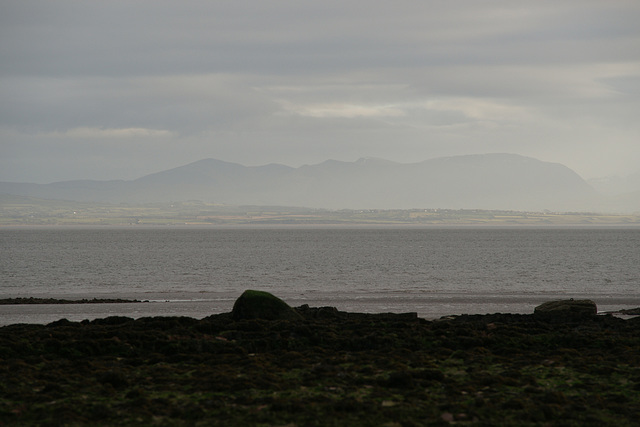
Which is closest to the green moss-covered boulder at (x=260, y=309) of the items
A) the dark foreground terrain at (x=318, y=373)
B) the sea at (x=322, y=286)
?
the dark foreground terrain at (x=318, y=373)

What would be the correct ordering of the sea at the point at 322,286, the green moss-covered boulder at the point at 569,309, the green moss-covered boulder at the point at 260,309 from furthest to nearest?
the sea at the point at 322,286 → the green moss-covered boulder at the point at 569,309 → the green moss-covered boulder at the point at 260,309

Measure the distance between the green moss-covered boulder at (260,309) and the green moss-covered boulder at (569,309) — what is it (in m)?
12.0

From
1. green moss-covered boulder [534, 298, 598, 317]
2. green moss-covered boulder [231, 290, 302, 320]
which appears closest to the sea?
green moss-covered boulder [534, 298, 598, 317]

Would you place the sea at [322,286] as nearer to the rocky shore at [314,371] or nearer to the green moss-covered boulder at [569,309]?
the green moss-covered boulder at [569,309]

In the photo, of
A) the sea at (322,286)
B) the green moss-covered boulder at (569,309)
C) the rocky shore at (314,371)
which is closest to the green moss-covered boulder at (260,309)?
the rocky shore at (314,371)

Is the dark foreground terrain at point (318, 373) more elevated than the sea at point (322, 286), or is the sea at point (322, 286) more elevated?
the dark foreground terrain at point (318, 373)

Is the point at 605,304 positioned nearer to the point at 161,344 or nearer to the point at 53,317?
the point at 161,344

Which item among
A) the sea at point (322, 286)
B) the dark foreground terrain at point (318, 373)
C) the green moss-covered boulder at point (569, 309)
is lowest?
the sea at point (322, 286)

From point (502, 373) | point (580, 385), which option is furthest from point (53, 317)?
point (580, 385)

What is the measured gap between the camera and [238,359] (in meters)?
20.0

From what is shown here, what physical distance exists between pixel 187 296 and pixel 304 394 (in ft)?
104

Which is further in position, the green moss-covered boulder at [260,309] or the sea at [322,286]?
the sea at [322,286]

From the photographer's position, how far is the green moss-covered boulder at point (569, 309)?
2967 centimetres

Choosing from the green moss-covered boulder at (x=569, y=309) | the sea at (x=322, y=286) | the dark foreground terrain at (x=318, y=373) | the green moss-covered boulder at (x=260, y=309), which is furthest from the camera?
the sea at (x=322, y=286)
